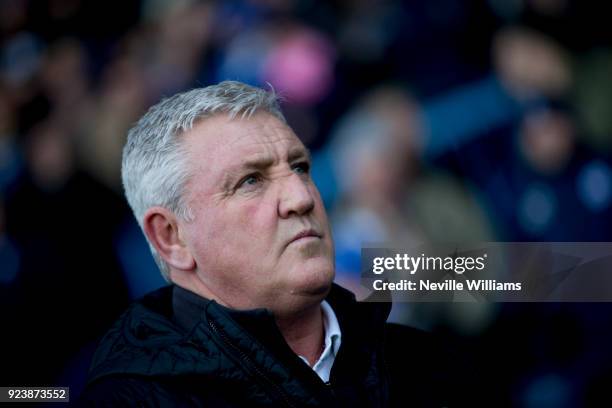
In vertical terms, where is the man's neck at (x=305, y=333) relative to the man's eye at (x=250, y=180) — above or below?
below

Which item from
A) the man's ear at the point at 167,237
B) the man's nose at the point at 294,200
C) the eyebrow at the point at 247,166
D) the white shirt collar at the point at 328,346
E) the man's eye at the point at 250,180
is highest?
the eyebrow at the point at 247,166

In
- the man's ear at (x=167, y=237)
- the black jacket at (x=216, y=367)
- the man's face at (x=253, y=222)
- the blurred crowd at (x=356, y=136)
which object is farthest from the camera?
the blurred crowd at (x=356, y=136)

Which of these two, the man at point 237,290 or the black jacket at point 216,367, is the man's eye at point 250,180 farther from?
the black jacket at point 216,367

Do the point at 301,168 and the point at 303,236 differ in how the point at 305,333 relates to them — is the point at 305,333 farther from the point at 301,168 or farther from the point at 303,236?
the point at 301,168

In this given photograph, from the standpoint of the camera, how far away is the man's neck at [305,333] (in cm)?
167

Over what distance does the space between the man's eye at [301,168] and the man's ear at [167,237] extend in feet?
1.03

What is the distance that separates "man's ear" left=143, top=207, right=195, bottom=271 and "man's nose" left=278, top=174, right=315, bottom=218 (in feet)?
0.84

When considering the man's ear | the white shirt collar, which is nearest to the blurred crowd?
the white shirt collar

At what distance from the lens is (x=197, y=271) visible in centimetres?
172

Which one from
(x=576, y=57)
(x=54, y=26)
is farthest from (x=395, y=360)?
(x=54, y=26)

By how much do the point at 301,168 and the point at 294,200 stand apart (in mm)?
168

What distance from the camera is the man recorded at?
1507 mm

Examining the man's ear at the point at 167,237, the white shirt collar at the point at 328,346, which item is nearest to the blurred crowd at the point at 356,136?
the white shirt collar at the point at 328,346

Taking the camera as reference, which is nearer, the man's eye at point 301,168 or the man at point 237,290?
the man at point 237,290
